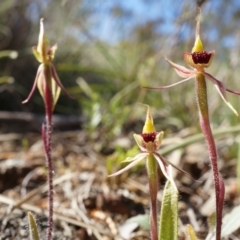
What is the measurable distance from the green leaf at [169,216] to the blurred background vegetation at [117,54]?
1.39 metres

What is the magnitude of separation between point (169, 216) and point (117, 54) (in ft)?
10.1

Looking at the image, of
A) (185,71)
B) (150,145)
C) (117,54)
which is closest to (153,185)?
(150,145)

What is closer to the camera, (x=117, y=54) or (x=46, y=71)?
(x=46, y=71)

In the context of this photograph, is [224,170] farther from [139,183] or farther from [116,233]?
[116,233]

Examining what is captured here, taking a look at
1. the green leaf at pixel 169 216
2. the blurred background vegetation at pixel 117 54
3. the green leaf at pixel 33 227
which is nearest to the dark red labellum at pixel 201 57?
the green leaf at pixel 169 216

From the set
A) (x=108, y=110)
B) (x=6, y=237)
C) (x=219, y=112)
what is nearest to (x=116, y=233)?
(x=6, y=237)

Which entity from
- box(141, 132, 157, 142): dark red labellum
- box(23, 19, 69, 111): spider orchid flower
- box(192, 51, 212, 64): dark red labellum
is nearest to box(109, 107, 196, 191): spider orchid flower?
box(141, 132, 157, 142): dark red labellum

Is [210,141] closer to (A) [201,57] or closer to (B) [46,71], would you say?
(A) [201,57]

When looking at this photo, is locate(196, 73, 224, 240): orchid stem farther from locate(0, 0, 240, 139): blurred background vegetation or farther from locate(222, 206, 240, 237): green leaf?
locate(0, 0, 240, 139): blurred background vegetation

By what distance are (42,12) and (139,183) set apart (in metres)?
2.67

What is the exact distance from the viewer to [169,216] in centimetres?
85

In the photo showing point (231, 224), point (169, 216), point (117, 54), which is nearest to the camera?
point (169, 216)

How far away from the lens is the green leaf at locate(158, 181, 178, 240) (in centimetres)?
84

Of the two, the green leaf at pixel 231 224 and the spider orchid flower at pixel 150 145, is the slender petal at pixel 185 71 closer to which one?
the spider orchid flower at pixel 150 145
